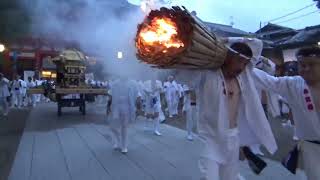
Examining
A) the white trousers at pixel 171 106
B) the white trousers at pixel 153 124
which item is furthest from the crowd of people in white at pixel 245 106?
the white trousers at pixel 171 106

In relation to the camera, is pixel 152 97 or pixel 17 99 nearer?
pixel 152 97

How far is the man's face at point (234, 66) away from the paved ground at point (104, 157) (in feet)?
9.59

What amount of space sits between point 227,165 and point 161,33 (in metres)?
1.64

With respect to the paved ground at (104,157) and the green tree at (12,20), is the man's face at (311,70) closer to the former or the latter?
the green tree at (12,20)

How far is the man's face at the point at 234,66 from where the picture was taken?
423 centimetres

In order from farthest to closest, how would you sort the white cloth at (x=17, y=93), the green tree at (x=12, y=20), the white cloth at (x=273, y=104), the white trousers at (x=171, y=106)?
the white cloth at (x=17, y=93) → the white trousers at (x=171, y=106) → the white cloth at (x=273, y=104) → the green tree at (x=12, y=20)

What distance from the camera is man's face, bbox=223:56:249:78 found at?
4.23 meters

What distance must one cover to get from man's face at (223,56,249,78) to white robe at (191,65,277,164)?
8 cm

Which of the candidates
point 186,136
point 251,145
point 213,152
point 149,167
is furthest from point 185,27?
point 186,136

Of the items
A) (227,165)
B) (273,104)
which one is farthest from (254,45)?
(227,165)

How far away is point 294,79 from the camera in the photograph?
13.8 ft

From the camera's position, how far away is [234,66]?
4.28m

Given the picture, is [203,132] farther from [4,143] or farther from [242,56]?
[4,143]

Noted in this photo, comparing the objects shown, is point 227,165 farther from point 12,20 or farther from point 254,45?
point 12,20
